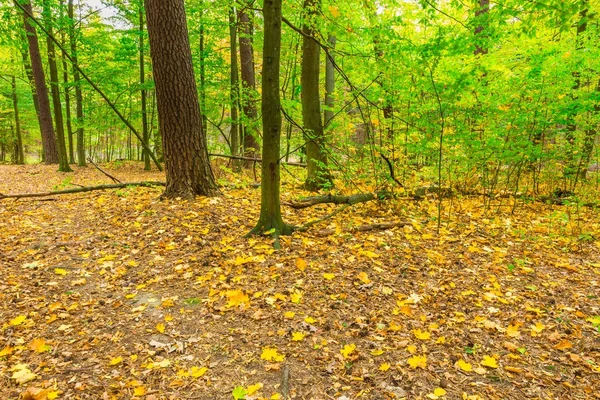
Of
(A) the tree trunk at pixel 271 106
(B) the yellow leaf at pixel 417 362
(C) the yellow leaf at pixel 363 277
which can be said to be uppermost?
(A) the tree trunk at pixel 271 106

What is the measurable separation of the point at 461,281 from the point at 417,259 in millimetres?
644

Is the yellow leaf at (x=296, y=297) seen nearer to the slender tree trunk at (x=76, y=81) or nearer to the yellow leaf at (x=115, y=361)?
the yellow leaf at (x=115, y=361)

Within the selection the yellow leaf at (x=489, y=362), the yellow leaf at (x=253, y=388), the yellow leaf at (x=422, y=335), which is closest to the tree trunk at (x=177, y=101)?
the yellow leaf at (x=253, y=388)

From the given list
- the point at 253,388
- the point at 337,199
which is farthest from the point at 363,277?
the point at 337,199

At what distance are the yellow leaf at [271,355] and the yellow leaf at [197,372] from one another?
0.46m

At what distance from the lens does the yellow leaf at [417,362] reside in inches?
105

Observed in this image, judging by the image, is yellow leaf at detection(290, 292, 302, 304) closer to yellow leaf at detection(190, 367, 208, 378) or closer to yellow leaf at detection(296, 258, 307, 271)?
yellow leaf at detection(296, 258, 307, 271)

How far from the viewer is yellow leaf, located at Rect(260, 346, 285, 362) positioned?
9.01 ft

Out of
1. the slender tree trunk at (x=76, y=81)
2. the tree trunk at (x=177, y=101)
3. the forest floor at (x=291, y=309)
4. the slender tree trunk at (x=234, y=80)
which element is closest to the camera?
the forest floor at (x=291, y=309)

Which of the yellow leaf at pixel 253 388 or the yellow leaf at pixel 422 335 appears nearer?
the yellow leaf at pixel 253 388

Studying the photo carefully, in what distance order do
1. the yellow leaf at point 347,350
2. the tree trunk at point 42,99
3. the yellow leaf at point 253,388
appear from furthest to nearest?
the tree trunk at point 42,99 → the yellow leaf at point 347,350 → the yellow leaf at point 253,388

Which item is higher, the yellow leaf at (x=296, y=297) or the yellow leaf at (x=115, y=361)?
the yellow leaf at (x=296, y=297)

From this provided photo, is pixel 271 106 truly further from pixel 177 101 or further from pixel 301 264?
pixel 177 101

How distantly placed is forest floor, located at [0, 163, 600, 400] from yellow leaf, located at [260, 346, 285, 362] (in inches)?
1.2
